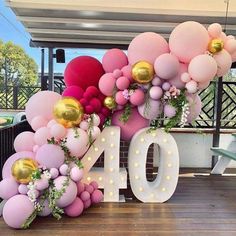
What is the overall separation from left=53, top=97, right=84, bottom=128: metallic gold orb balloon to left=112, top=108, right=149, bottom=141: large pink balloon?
21.1 inches

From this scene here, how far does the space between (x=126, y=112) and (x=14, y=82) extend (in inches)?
223

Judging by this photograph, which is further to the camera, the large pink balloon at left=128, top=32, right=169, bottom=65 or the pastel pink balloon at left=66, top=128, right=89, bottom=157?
the large pink balloon at left=128, top=32, right=169, bottom=65

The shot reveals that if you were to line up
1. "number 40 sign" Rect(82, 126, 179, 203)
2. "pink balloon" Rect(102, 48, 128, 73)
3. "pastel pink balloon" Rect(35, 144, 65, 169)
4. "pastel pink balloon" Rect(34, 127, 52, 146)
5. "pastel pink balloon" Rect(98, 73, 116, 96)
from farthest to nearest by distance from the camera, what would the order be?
"number 40 sign" Rect(82, 126, 179, 203), "pink balloon" Rect(102, 48, 128, 73), "pastel pink balloon" Rect(98, 73, 116, 96), "pastel pink balloon" Rect(34, 127, 52, 146), "pastel pink balloon" Rect(35, 144, 65, 169)

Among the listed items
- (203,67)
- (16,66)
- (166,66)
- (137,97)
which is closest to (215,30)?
(203,67)

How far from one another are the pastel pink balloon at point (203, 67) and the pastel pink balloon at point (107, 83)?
0.83 metres

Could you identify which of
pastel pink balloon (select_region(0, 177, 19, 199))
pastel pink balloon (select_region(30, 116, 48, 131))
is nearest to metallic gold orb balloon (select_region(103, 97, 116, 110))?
pastel pink balloon (select_region(30, 116, 48, 131))

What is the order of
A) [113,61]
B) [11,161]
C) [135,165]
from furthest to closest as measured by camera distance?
1. [135,165]
2. [113,61]
3. [11,161]

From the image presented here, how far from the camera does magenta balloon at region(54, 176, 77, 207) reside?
9.97 ft

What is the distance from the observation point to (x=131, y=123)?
12.1ft

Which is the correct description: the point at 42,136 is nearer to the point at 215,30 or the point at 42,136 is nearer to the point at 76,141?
the point at 76,141

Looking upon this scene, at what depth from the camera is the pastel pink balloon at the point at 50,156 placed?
307cm

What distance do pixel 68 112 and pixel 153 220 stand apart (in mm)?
1385

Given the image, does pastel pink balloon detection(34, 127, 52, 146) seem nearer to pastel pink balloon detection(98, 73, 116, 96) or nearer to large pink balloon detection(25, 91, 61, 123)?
large pink balloon detection(25, 91, 61, 123)

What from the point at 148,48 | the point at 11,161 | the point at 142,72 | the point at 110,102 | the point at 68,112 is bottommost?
the point at 11,161
